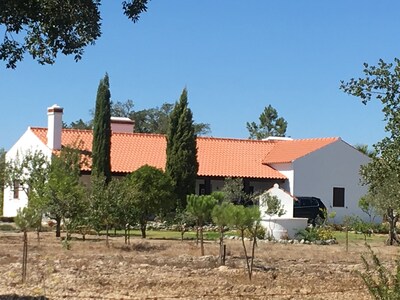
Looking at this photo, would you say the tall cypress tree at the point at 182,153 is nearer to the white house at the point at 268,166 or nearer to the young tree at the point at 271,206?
the white house at the point at 268,166

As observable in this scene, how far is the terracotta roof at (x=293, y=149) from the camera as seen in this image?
49.2m

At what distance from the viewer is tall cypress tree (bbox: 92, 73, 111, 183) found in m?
43.7

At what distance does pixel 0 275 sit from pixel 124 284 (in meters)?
3.05

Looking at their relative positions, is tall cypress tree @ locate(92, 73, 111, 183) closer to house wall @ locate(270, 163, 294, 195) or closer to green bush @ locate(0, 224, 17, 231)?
green bush @ locate(0, 224, 17, 231)

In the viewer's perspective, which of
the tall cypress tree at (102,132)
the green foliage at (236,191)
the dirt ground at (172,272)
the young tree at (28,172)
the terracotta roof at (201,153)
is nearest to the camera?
the dirt ground at (172,272)

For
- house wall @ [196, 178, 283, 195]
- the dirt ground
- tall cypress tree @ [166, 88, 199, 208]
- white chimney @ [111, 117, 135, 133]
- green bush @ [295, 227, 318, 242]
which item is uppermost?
white chimney @ [111, 117, 135, 133]

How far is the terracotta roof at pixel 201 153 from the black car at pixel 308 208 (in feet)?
13.1

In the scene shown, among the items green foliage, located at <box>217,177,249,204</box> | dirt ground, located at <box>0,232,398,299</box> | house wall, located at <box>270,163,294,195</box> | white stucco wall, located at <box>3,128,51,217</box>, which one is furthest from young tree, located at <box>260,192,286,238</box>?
white stucco wall, located at <box>3,128,51,217</box>

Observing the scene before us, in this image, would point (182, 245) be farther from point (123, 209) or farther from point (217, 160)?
point (217, 160)

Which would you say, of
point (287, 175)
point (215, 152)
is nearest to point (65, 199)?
point (287, 175)

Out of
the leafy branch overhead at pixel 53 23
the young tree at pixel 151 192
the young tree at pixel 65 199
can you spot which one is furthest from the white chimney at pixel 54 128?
the leafy branch overhead at pixel 53 23

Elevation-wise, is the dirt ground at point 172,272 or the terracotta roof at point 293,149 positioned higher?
the terracotta roof at point 293,149

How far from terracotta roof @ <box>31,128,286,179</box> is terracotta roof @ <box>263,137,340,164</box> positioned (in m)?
0.57

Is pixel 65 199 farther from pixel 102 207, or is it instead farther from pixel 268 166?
pixel 268 166
